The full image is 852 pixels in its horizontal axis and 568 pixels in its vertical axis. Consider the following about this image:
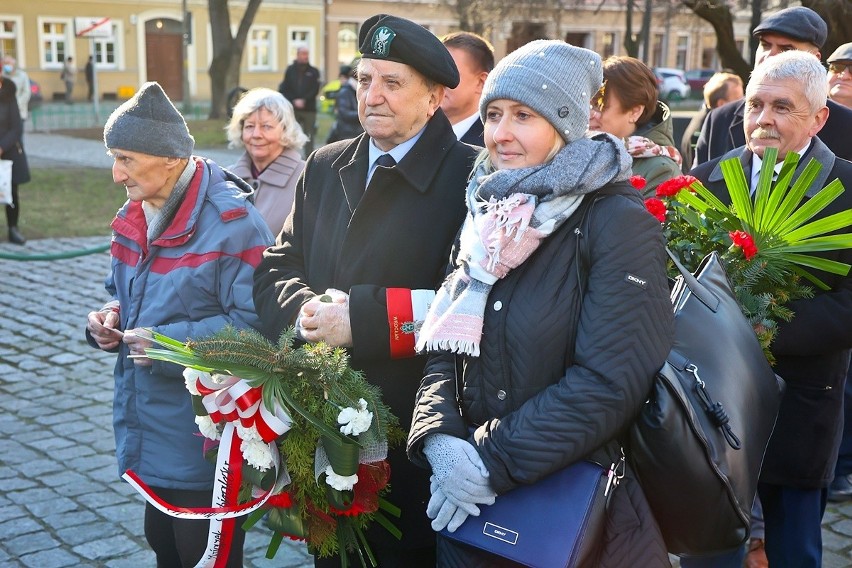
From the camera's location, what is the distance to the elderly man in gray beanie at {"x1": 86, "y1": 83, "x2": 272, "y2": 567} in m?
3.29

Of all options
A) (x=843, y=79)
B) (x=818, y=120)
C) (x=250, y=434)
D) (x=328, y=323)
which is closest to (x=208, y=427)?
(x=250, y=434)


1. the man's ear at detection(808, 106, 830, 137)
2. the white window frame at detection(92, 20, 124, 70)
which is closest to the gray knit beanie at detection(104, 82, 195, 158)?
the man's ear at detection(808, 106, 830, 137)

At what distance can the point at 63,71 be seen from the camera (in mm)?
39562

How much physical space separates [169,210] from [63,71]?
39703 millimetres

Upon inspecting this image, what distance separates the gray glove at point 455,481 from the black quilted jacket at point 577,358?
0.03 metres

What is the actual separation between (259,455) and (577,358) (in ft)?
3.10

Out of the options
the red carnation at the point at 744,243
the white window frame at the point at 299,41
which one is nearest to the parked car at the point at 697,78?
the white window frame at the point at 299,41

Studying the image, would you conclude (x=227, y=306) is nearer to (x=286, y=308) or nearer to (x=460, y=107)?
(x=286, y=308)

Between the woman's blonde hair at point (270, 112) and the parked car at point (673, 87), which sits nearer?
the woman's blonde hair at point (270, 112)

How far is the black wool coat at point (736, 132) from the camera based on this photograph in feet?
14.3

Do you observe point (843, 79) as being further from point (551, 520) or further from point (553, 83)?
point (551, 520)

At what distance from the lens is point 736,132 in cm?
479

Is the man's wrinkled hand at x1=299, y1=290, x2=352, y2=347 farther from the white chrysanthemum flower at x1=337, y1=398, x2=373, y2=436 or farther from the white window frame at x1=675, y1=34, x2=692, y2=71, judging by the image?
the white window frame at x1=675, y1=34, x2=692, y2=71

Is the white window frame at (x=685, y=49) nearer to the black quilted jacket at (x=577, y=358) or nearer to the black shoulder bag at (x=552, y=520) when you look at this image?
the black quilted jacket at (x=577, y=358)
